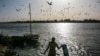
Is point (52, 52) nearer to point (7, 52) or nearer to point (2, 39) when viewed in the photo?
point (7, 52)

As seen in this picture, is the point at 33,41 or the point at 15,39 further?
the point at 33,41

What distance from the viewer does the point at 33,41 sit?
47.8m

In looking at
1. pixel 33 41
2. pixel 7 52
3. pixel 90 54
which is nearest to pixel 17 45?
pixel 33 41

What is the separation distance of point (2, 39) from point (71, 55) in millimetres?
11383

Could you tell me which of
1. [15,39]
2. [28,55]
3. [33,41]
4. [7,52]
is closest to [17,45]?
[15,39]

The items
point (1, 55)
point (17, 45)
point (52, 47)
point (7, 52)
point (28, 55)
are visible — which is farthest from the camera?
point (17, 45)

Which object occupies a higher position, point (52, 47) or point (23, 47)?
point (52, 47)

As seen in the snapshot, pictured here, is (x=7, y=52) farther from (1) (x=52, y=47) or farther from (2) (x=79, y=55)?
(2) (x=79, y=55)

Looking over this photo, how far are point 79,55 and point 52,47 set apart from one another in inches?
973

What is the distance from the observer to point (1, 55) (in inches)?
861

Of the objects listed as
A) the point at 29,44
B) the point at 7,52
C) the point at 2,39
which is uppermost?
the point at 7,52

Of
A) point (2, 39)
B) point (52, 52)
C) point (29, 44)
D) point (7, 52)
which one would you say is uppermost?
point (52, 52)

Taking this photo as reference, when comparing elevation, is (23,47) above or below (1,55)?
below

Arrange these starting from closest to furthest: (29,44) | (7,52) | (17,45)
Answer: (7,52)
(17,45)
(29,44)
